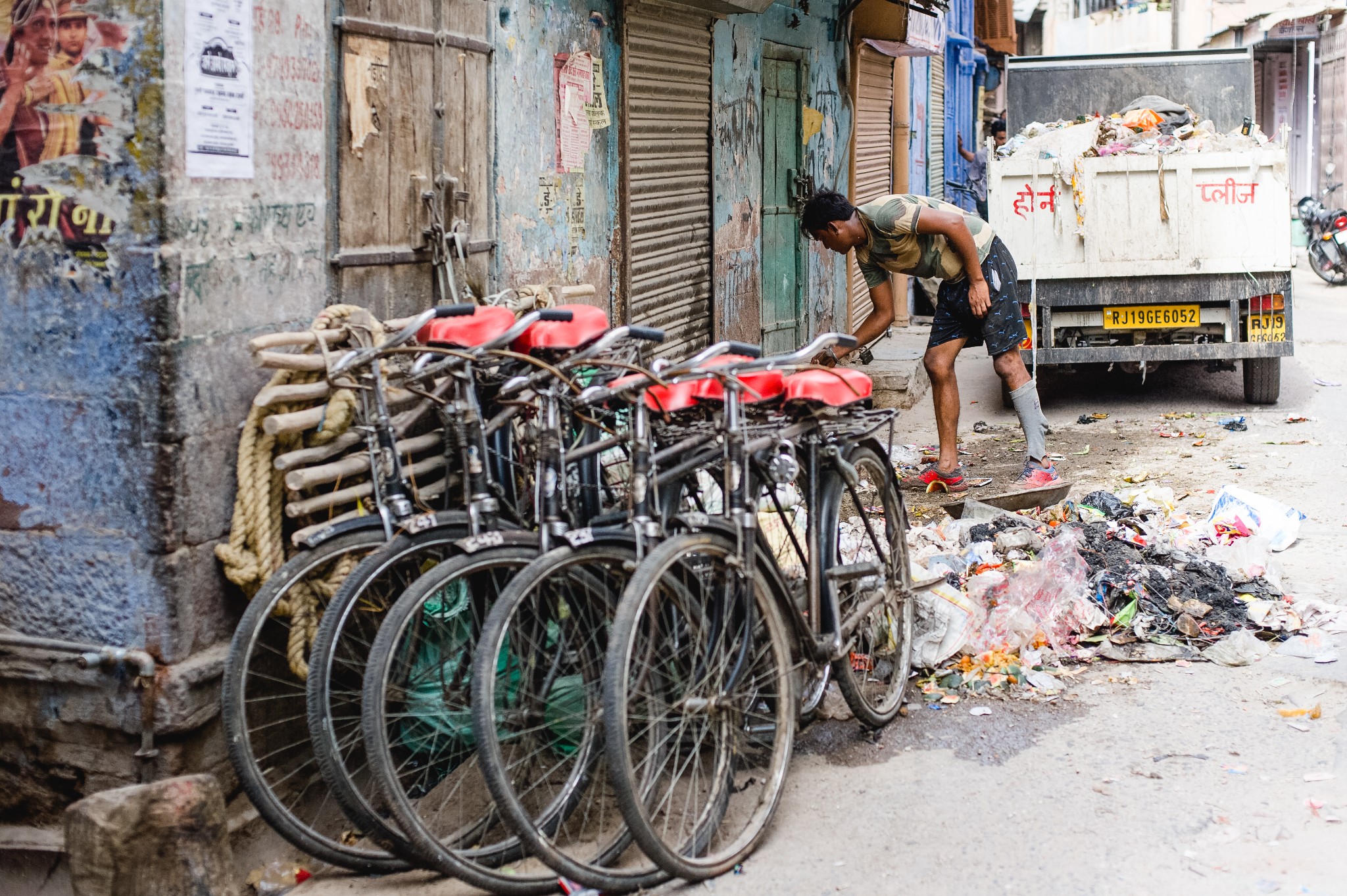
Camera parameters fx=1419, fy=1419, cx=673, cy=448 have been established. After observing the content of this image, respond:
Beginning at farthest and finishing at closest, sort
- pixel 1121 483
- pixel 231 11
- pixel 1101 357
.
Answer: pixel 1101 357 → pixel 1121 483 → pixel 231 11

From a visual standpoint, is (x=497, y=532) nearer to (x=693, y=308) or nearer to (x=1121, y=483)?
(x=1121, y=483)

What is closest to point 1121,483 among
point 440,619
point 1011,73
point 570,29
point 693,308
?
point 693,308

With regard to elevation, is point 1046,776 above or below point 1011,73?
below

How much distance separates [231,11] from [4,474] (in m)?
1.42

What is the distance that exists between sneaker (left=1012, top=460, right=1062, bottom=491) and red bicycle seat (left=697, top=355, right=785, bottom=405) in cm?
335

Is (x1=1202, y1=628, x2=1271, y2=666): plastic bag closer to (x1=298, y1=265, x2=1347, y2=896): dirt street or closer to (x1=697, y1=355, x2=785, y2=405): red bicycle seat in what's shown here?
(x1=298, y1=265, x2=1347, y2=896): dirt street

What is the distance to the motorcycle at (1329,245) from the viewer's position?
17.6m

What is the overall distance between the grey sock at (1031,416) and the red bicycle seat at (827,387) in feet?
12.1

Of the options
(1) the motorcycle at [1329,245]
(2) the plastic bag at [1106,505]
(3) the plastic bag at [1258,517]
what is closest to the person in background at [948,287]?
(2) the plastic bag at [1106,505]

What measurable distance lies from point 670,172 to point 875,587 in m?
4.26

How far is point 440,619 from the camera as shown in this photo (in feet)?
12.3

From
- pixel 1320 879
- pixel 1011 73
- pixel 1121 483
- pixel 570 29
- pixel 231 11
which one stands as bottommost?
pixel 1320 879

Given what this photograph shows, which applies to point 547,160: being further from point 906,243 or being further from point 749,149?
→ point 749,149

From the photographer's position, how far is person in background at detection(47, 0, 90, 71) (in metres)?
3.68
